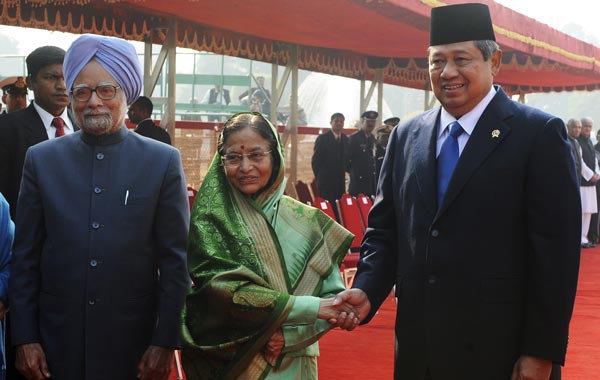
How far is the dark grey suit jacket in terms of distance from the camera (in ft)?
9.52

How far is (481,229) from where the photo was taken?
2.66 m

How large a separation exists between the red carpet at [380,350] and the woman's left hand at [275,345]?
277cm

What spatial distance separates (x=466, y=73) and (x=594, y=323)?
5874 millimetres

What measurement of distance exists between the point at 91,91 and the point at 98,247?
0.52 meters

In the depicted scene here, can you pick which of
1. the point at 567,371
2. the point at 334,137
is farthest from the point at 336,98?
the point at 567,371

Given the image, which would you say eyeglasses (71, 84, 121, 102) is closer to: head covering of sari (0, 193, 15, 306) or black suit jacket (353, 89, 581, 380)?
head covering of sari (0, 193, 15, 306)

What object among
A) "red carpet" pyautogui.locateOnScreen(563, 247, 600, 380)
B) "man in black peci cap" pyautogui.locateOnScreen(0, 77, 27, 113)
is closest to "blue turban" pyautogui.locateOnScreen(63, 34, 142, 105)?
"red carpet" pyautogui.locateOnScreen(563, 247, 600, 380)

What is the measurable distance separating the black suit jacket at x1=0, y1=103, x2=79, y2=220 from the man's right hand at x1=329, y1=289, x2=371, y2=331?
A: 1.58 m

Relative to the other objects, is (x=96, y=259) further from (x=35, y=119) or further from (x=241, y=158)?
(x=35, y=119)

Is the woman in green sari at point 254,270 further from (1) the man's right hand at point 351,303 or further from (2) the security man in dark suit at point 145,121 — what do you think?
(2) the security man in dark suit at point 145,121

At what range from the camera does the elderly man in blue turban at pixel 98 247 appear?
2.90 m

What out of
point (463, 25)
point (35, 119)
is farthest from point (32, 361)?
point (463, 25)

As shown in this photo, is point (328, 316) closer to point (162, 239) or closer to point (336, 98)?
point (162, 239)

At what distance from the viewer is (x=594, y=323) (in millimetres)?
7977
